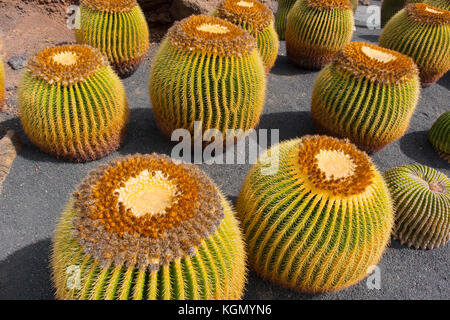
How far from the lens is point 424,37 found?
20.5 ft

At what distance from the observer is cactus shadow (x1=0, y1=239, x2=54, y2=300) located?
119 inches

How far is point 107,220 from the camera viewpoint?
6.61 feet

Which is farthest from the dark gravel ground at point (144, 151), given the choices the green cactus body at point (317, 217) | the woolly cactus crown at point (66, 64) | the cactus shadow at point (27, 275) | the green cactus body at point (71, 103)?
the woolly cactus crown at point (66, 64)

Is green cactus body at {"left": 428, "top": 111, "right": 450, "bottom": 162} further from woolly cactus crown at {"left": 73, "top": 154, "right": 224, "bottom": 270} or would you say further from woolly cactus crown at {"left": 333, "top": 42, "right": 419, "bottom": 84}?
woolly cactus crown at {"left": 73, "top": 154, "right": 224, "bottom": 270}

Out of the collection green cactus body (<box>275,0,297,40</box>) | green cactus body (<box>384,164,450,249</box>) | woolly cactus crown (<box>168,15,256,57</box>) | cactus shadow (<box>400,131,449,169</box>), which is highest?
woolly cactus crown (<box>168,15,256,57</box>)

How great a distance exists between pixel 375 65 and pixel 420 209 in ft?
5.89

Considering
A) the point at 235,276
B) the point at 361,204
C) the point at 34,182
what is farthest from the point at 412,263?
the point at 34,182

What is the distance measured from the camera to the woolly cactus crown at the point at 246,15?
5453 mm

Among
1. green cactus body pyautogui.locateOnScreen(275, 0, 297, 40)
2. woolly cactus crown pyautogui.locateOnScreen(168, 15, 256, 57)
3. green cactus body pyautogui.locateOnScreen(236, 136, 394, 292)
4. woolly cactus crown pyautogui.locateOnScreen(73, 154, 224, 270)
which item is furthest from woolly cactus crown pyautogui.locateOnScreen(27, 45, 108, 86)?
green cactus body pyautogui.locateOnScreen(275, 0, 297, 40)

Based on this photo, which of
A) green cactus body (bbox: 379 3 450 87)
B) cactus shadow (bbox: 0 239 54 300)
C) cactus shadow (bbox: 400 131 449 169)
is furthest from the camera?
green cactus body (bbox: 379 3 450 87)

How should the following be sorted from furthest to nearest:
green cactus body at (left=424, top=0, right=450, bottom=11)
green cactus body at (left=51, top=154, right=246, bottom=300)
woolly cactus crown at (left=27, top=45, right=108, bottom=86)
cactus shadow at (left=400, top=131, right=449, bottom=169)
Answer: green cactus body at (left=424, top=0, right=450, bottom=11) → cactus shadow at (left=400, top=131, right=449, bottom=169) → woolly cactus crown at (left=27, top=45, right=108, bottom=86) → green cactus body at (left=51, top=154, right=246, bottom=300)

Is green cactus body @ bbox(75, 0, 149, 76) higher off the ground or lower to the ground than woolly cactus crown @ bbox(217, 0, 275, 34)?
lower

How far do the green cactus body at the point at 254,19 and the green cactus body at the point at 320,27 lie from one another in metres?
1.01

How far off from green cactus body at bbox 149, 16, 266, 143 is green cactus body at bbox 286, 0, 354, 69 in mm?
2628
